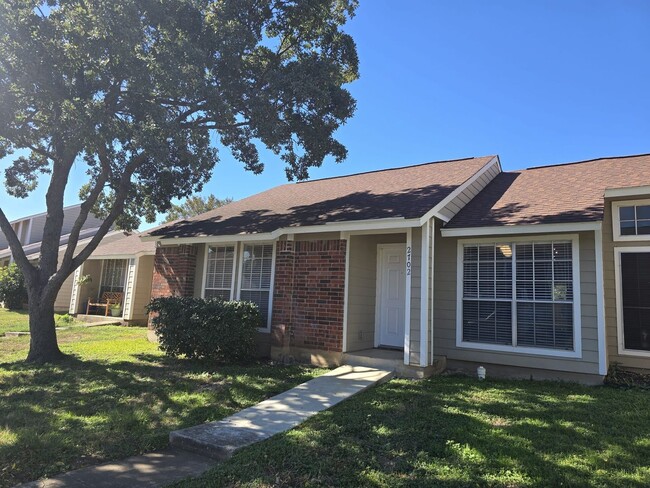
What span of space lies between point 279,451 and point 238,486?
69cm

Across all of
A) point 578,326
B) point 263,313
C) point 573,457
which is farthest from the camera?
point 263,313

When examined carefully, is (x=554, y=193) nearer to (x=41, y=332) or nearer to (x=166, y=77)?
(x=166, y=77)

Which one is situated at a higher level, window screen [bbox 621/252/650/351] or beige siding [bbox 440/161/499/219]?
beige siding [bbox 440/161/499/219]

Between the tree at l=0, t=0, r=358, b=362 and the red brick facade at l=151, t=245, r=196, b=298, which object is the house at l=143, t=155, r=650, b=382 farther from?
the tree at l=0, t=0, r=358, b=362

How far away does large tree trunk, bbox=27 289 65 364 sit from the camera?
8711 mm

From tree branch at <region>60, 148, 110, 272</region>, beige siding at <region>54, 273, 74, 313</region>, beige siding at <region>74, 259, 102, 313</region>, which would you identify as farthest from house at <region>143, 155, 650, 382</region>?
beige siding at <region>54, 273, 74, 313</region>

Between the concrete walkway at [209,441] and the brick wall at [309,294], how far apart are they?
1796 millimetres

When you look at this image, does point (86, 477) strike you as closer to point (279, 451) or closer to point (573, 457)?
point (279, 451)

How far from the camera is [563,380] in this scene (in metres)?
7.36

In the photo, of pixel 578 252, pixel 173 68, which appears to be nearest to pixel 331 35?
pixel 173 68

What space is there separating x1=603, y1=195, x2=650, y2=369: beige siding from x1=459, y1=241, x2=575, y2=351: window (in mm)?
1102

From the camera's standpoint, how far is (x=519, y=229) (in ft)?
24.5

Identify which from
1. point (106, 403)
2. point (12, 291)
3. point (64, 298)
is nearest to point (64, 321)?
point (64, 298)

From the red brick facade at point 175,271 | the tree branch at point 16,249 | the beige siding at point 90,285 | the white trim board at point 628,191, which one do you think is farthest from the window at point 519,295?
the beige siding at point 90,285
